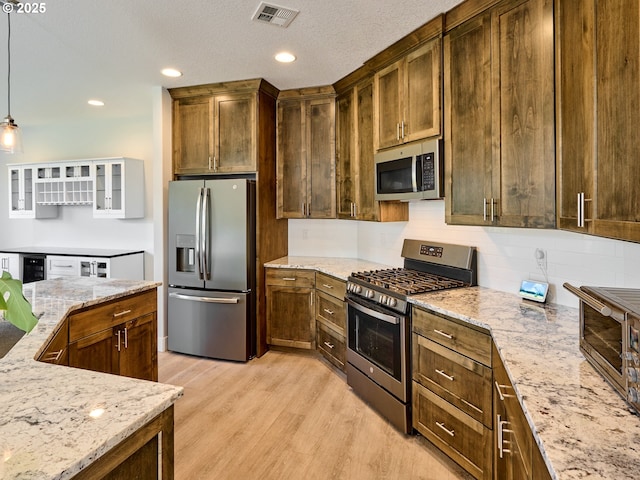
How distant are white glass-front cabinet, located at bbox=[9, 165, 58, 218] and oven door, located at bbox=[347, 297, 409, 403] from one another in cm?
469

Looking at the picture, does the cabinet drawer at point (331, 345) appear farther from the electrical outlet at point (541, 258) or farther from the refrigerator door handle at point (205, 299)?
the electrical outlet at point (541, 258)

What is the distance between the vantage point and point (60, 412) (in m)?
0.97

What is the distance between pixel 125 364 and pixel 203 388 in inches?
32.7

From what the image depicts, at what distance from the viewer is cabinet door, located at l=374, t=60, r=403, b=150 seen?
285 cm

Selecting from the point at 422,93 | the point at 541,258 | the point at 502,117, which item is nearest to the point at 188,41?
the point at 422,93

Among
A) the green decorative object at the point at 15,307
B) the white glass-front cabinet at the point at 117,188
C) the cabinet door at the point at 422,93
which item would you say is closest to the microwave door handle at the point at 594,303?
the cabinet door at the point at 422,93

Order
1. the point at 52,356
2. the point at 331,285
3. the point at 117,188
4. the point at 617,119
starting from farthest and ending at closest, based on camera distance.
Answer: the point at 117,188
the point at 331,285
the point at 52,356
the point at 617,119

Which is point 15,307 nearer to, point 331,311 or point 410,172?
point 410,172

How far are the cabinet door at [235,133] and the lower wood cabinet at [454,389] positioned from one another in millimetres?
2299

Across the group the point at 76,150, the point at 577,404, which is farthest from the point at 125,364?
the point at 76,150

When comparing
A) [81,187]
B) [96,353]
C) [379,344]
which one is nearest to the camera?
[96,353]

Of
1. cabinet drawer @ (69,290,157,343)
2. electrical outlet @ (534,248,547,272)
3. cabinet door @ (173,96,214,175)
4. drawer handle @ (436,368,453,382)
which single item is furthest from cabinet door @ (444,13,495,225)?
cabinet door @ (173,96,214,175)

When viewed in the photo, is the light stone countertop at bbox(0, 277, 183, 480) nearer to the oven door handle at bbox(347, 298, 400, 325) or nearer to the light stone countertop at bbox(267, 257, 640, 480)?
the light stone countertop at bbox(267, 257, 640, 480)

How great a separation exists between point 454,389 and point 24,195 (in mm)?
5848
